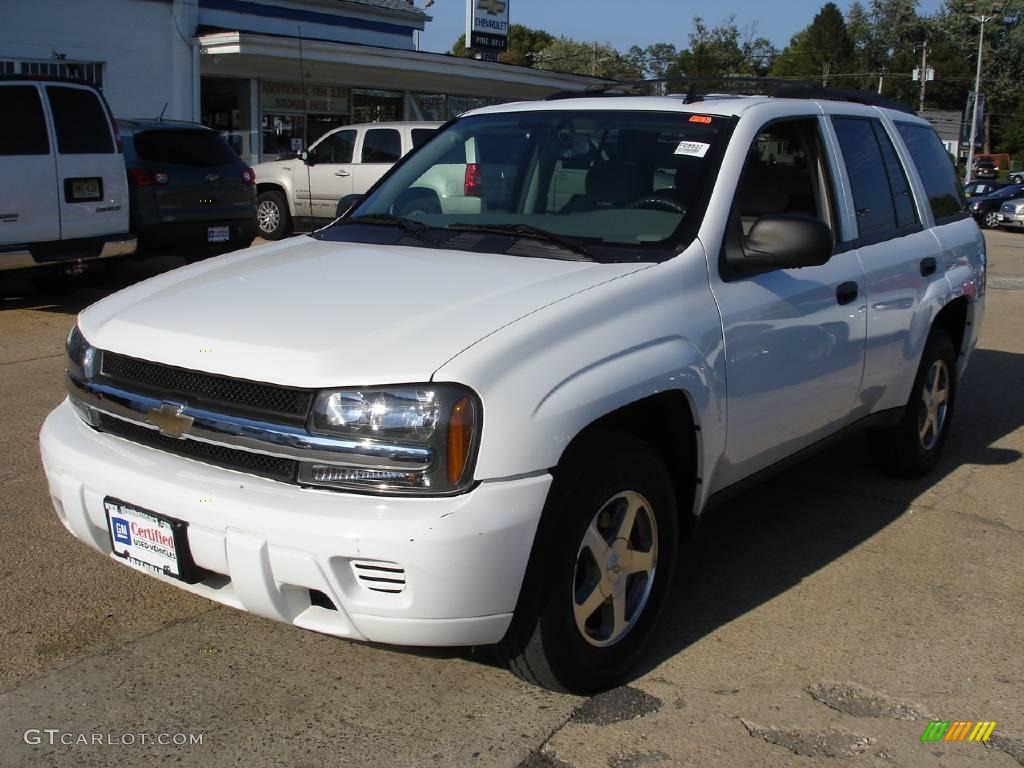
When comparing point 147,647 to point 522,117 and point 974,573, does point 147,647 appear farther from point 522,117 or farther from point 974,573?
point 974,573

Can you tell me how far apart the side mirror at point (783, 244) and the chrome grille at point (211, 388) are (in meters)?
1.65

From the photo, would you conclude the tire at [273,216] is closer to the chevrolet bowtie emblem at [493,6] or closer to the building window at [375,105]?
the building window at [375,105]

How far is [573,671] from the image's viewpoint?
3.28 meters

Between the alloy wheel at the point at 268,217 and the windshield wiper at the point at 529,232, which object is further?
the alloy wheel at the point at 268,217

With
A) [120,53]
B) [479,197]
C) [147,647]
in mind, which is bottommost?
[147,647]

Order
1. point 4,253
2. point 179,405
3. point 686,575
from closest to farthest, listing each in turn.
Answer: point 179,405, point 686,575, point 4,253

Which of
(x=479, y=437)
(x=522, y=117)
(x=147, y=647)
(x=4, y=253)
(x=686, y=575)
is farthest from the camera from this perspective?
(x=4, y=253)

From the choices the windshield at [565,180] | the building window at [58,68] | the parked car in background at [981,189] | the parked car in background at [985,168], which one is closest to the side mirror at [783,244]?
the windshield at [565,180]

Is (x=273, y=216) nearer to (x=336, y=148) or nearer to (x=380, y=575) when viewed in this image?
→ (x=336, y=148)

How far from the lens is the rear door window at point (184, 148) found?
1118 centimetres

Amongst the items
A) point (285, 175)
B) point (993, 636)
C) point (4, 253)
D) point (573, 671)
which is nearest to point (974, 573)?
point (993, 636)

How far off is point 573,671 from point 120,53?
57.7 feet

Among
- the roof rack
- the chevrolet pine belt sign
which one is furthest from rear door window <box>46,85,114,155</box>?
the chevrolet pine belt sign

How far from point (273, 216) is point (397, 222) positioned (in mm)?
13830
